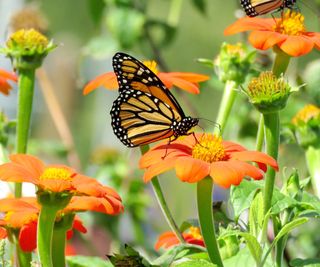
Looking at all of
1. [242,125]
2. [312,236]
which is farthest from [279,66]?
[242,125]

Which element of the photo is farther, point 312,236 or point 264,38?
point 312,236

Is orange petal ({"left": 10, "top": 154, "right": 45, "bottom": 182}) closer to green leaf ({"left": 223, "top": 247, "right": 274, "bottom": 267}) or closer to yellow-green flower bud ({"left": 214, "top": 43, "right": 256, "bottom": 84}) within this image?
green leaf ({"left": 223, "top": 247, "right": 274, "bottom": 267})

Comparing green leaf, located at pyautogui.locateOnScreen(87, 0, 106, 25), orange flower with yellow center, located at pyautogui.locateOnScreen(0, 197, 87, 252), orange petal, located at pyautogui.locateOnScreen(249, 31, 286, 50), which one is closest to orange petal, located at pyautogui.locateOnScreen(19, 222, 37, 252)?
orange flower with yellow center, located at pyautogui.locateOnScreen(0, 197, 87, 252)

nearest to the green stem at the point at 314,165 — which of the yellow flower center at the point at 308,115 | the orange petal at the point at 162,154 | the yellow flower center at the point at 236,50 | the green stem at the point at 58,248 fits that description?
the yellow flower center at the point at 308,115

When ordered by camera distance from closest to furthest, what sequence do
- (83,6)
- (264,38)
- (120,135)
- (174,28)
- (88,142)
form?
(264,38), (120,135), (174,28), (88,142), (83,6)

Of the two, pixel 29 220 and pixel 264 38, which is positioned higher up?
pixel 264 38

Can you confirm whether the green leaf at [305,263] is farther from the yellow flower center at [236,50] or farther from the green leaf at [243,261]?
the yellow flower center at [236,50]

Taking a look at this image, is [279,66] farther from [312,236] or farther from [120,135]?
[312,236]

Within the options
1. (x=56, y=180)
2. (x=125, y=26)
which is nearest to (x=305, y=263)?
(x=56, y=180)
